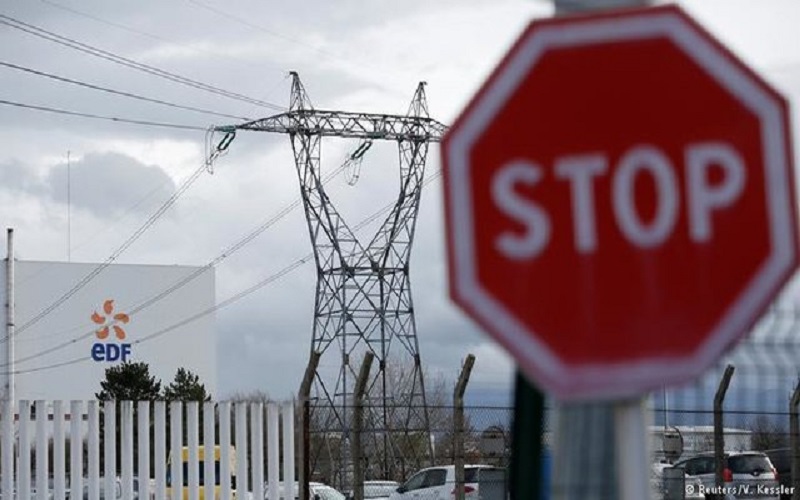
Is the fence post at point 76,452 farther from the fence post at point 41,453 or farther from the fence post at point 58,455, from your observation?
the fence post at point 41,453

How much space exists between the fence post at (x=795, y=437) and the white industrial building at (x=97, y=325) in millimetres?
51339

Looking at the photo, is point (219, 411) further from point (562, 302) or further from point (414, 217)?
point (414, 217)

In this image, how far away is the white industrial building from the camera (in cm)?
6725

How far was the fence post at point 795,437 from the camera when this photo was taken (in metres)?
14.3

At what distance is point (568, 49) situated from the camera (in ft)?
10.2

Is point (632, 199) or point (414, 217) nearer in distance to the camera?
point (632, 199)

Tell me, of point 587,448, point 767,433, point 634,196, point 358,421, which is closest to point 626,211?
point 634,196

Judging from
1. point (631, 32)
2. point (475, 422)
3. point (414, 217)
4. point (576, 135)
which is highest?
point (414, 217)

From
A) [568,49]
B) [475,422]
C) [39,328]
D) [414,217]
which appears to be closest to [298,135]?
[414,217]

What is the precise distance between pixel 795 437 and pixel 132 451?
671 centimetres

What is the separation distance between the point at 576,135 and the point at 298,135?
46.0m

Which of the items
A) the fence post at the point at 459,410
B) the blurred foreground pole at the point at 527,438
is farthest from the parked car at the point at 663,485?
the blurred foreground pole at the point at 527,438

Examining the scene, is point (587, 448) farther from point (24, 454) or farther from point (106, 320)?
point (106, 320)

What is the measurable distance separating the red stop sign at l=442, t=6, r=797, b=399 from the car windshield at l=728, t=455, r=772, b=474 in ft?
71.6
